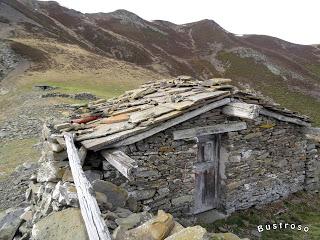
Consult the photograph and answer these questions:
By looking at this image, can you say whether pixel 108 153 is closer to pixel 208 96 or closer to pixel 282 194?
pixel 208 96

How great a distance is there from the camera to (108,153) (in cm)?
705

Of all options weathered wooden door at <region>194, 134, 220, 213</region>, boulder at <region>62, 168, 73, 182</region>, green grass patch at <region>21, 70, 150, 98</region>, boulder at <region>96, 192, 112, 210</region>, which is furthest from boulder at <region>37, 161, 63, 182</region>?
green grass patch at <region>21, 70, 150, 98</region>

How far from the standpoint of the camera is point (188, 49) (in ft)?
207

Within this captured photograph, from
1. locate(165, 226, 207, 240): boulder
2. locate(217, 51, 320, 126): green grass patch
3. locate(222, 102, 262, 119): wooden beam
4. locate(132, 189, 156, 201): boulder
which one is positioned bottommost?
locate(217, 51, 320, 126): green grass patch

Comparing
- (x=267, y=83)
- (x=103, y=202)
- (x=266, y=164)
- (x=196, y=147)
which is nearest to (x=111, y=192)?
(x=103, y=202)

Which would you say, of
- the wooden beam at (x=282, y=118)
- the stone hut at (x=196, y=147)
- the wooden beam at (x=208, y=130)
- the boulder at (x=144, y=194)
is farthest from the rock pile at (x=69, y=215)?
the wooden beam at (x=282, y=118)

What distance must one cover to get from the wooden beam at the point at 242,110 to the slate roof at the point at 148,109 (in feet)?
0.96

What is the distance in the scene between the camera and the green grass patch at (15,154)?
1361cm

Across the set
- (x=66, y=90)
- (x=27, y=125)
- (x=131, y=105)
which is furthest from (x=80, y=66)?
(x=131, y=105)

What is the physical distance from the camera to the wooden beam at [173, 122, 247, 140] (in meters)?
8.35

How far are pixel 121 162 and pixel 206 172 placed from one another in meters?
3.77

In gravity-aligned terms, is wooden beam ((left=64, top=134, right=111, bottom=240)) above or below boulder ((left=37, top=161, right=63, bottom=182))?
above

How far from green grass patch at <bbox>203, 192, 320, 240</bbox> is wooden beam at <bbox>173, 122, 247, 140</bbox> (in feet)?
7.30

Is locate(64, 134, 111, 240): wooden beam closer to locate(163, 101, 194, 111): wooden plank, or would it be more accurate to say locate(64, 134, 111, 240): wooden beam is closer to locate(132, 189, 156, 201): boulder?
locate(132, 189, 156, 201): boulder
